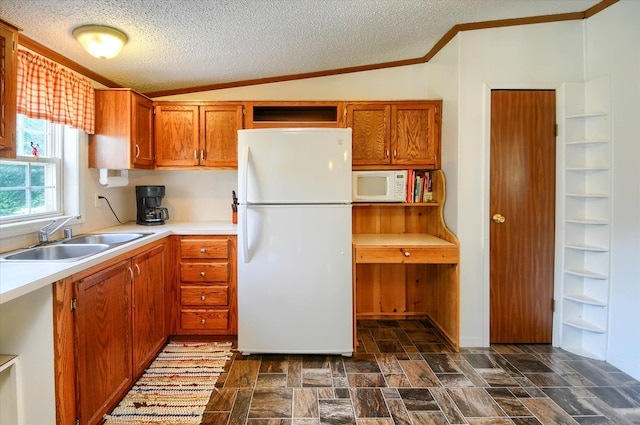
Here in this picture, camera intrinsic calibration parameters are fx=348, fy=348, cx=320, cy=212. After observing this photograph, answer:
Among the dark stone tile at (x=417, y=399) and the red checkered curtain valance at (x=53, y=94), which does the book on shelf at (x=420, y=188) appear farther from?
the red checkered curtain valance at (x=53, y=94)

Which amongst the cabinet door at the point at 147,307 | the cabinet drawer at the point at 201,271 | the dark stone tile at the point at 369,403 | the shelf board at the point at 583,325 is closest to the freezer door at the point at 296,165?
the cabinet drawer at the point at 201,271

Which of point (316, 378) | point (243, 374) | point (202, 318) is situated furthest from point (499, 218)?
point (202, 318)

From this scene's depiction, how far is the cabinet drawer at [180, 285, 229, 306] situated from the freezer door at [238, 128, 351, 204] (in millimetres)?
A: 809

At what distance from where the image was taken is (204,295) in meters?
2.79

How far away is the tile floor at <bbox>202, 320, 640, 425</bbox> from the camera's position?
6.26ft

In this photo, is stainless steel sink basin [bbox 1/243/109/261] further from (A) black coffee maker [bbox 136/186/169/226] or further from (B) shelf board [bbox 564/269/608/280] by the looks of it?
(B) shelf board [bbox 564/269/608/280]

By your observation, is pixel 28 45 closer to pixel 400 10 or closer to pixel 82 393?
pixel 82 393

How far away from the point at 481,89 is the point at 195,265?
263 centimetres

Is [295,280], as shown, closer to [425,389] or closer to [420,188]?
[425,389]

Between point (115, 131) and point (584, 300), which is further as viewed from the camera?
point (115, 131)

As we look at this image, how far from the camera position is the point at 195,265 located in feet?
9.10

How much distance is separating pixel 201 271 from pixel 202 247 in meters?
0.19

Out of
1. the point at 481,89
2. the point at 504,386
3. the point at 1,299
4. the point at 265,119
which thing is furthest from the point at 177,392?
the point at 481,89

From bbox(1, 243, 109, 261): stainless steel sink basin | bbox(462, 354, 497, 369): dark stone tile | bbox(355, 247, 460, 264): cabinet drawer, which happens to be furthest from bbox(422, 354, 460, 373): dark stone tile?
bbox(1, 243, 109, 261): stainless steel sink basin
